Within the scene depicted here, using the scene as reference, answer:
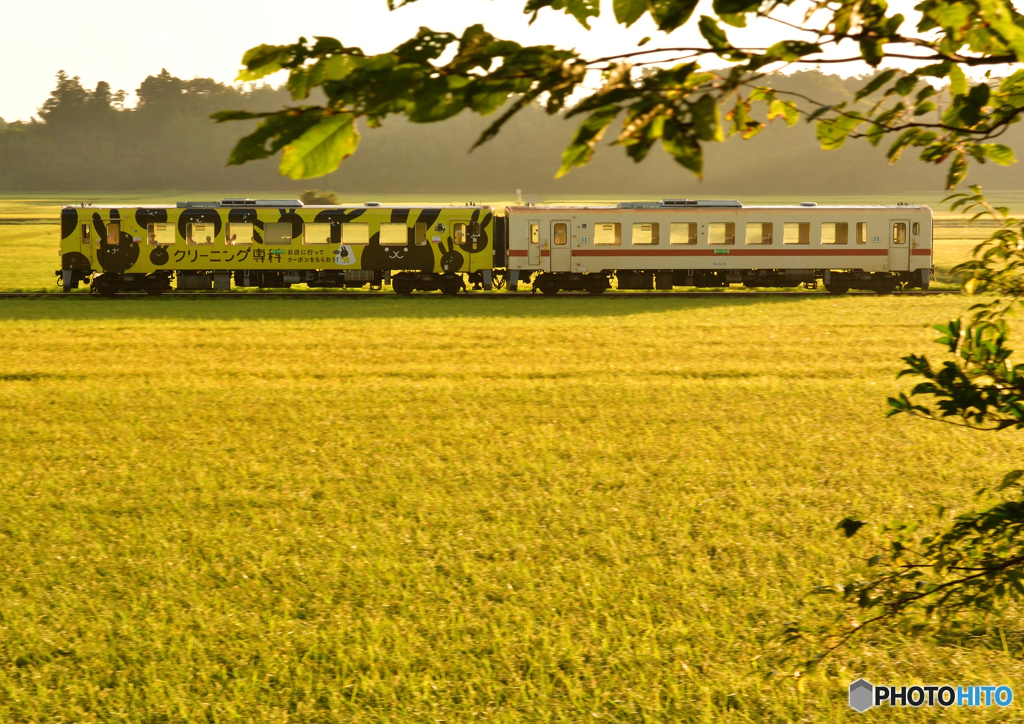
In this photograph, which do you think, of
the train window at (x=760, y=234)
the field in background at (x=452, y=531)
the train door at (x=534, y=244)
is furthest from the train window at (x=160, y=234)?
the train window at (x=760, y=234)

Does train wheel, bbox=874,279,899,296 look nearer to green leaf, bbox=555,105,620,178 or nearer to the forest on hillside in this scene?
green leaf, bbox=555,105,620,178

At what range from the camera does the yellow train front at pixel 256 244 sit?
99.2 ft

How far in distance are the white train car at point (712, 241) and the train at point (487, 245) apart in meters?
0.03

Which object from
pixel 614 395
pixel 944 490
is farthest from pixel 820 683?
pixel 614 395

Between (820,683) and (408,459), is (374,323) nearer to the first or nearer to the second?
(408,459)

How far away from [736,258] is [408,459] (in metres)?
22.3

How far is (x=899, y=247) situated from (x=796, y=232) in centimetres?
356

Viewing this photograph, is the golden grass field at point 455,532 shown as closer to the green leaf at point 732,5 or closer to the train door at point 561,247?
the green leaf at point 732,5

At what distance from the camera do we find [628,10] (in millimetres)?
2117

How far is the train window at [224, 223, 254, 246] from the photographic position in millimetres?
30203

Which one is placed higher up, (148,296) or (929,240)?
(929,240)

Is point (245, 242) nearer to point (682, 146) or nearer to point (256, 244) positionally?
point (256, 244)

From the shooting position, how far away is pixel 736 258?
31.1m

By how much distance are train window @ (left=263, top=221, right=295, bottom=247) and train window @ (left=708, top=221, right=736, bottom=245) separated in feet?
44.2
